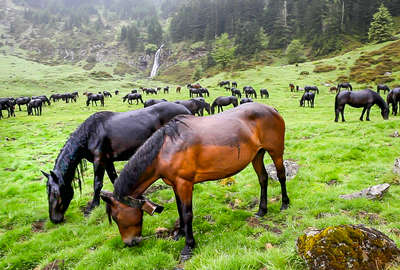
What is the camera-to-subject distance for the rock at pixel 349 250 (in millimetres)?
2609

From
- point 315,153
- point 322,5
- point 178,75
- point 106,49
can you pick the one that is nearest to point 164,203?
point 315,153

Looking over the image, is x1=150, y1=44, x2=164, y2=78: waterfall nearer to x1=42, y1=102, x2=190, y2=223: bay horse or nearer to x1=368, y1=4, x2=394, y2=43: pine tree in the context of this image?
x1=368, y1=4, x2=394, y2=43: pine tree

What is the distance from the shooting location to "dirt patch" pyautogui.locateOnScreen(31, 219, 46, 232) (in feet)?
18.5

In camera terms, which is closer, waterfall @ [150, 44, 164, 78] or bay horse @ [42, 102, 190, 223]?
bay horse @ [42, 102, 190, 223]

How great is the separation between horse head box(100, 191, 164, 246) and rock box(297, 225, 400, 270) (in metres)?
2.40

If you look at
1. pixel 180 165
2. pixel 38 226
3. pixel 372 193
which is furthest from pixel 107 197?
pixel 372 193

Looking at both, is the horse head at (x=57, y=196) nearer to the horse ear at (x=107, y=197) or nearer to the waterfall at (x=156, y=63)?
the horse ear at (x=107, y=197)

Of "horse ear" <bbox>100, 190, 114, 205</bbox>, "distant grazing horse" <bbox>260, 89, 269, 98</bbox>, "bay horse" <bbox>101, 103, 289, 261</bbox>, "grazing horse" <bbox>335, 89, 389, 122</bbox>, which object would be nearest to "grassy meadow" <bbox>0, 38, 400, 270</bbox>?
"bay horse" <bbox>101, 103, 289, 261</bbox>

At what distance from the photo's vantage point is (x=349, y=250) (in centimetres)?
268

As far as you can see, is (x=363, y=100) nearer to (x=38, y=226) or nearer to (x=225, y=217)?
(x=225, y=217)

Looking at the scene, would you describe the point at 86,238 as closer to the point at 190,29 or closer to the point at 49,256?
the point at 49,256

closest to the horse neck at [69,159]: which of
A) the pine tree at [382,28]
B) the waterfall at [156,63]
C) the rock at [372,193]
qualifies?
the rock at [372,193]

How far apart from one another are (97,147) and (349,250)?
19.1 feet

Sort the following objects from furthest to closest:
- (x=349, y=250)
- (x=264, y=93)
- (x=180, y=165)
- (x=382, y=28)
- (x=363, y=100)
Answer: (x=382, y=28)
(x=264, y=93)
(x=363, y=100)
(x=180, y=165)
(x=349, y=250)
